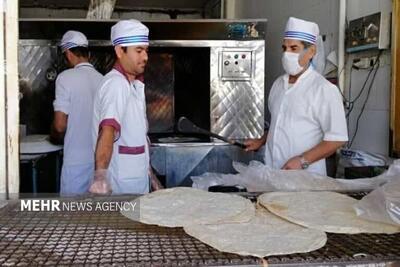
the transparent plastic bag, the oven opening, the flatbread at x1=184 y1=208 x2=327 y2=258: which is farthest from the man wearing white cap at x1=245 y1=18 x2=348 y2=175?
the oven opening

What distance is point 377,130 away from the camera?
2303 mm

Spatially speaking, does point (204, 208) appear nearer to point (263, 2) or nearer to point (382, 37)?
point (382, 37)

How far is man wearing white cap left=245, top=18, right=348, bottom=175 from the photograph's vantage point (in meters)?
2.09

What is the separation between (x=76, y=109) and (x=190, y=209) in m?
1.61

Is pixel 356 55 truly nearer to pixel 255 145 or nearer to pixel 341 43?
pixel 341 43

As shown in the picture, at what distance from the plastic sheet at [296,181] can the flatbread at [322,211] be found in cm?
21

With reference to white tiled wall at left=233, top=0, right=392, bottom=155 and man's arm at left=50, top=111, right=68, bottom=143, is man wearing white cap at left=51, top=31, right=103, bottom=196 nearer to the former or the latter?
man's arm at left=50, top=111, right=68, bottom=143

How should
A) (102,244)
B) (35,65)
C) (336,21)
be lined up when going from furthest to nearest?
(35,65) < (336,21) < (102,244)

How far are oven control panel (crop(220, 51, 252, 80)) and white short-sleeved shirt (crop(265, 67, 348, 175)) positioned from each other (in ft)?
3.33

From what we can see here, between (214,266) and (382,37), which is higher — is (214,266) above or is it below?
below

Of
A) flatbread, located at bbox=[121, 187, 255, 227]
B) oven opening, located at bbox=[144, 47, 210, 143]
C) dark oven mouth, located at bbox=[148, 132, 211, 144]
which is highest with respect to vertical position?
oven opening, located at bbox=[144, 47, 210, 143]

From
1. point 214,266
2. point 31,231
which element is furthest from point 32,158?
point 214,266

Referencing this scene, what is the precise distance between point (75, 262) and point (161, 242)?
0.22 metres

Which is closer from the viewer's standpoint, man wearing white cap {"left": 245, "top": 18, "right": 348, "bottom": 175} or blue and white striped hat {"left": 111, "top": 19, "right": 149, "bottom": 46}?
blue and white striped hat {"left": 111, "top": 19, "right": 149, "bottom": 46}
